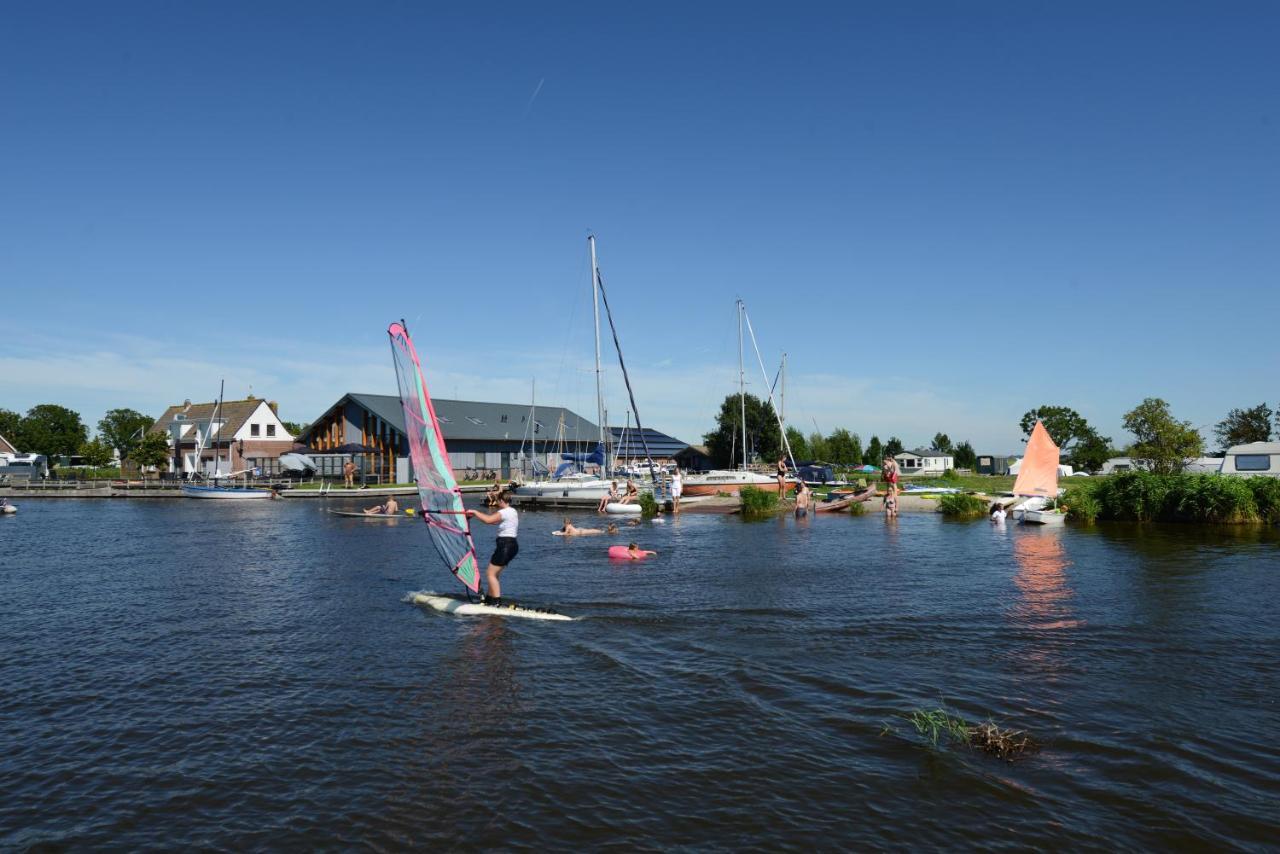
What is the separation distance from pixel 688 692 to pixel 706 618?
193 inches

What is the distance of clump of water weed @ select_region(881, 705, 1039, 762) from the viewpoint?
918cm

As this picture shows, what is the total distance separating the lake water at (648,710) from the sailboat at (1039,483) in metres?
14.5

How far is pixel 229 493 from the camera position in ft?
207

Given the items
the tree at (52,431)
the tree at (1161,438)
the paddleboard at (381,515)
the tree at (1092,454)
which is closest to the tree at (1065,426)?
the tree at (1092,454)

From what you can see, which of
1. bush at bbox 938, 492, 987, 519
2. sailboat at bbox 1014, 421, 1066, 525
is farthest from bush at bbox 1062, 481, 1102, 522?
bush at bbox 938, 492, 987, 519

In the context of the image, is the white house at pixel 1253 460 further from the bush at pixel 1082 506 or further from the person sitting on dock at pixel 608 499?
the person sitting on dock at pixel 608 499

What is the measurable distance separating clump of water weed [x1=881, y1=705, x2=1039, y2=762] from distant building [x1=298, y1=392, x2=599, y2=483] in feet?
204

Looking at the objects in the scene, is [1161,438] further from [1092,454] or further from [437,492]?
[437,492]

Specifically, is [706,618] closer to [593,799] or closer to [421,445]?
[421,445]

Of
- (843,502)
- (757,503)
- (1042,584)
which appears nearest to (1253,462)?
(843,502)

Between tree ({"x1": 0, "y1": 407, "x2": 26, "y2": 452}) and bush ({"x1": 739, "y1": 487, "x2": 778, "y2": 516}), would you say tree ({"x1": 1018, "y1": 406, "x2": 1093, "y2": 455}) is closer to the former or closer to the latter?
bush ({"x1": 739, "y1": 487, "x2": 778, "y2": 516})

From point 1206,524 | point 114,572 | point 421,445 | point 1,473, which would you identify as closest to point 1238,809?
point 421,445

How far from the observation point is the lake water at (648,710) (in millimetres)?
7832

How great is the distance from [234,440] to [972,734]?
85.9 metres
